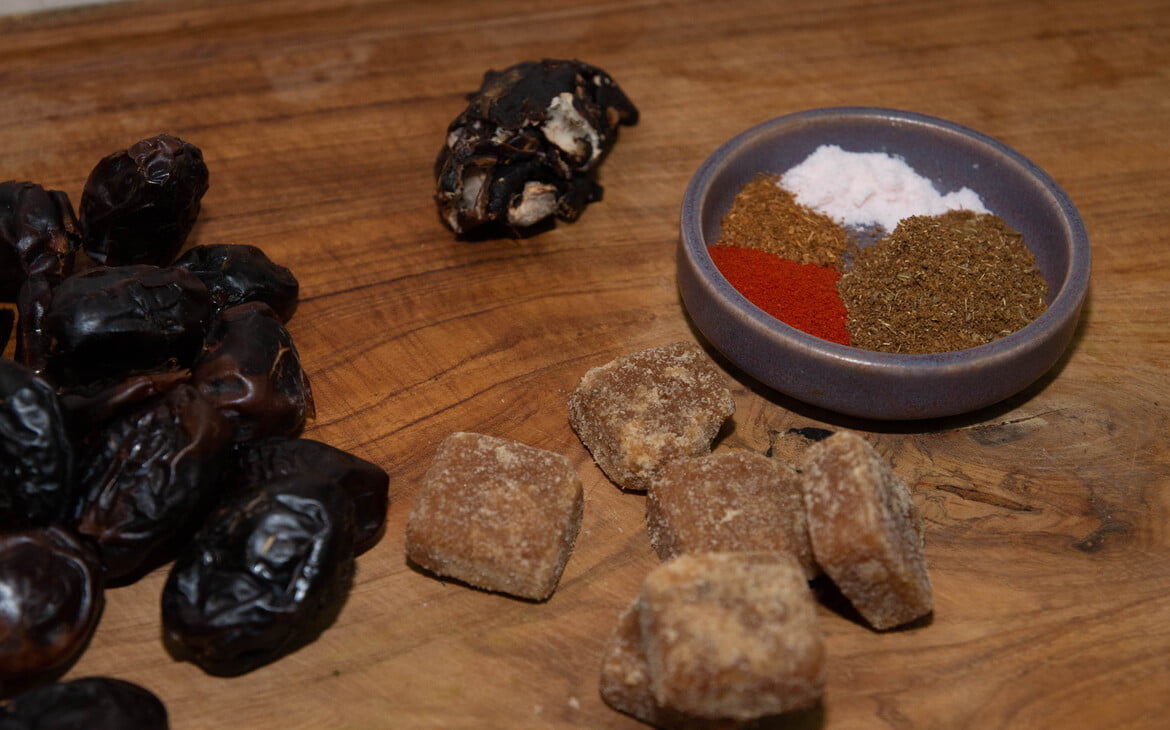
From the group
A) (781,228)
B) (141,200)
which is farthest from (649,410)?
(141,200)

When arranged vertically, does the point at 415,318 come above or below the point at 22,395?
below

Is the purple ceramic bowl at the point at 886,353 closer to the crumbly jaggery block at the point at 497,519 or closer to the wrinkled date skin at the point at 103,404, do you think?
the crumbly jaggery block at the point at 497,519

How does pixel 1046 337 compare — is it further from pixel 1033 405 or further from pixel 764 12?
pixel 764 12

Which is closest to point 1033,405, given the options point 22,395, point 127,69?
point 22,395

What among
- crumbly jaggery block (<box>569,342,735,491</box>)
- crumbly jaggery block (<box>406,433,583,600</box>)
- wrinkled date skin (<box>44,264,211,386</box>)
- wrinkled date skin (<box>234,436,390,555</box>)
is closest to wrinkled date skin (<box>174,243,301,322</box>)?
wrinkled date skin (<box>44,264,211,386</box>)

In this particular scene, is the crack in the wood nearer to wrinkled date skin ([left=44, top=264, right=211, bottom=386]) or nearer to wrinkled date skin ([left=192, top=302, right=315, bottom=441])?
wrinkled date skin ([left=192, top=302, right=315, bottom=441])

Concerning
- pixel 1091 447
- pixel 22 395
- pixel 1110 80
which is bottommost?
pixel 1091 447
